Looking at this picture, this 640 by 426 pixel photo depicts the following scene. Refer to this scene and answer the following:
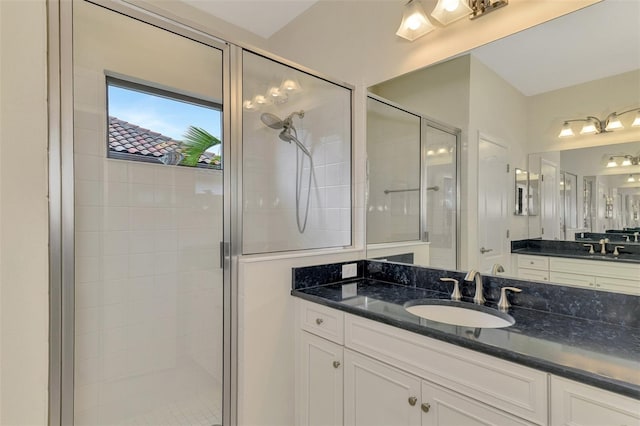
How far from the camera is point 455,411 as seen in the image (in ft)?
3.80

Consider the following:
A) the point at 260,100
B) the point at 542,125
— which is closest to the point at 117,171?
the point at 260,100

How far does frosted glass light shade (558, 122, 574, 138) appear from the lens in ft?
4.73

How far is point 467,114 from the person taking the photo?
176 centimetres

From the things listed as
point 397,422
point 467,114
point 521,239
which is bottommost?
point 397,422

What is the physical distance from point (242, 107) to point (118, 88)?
0.56 meters

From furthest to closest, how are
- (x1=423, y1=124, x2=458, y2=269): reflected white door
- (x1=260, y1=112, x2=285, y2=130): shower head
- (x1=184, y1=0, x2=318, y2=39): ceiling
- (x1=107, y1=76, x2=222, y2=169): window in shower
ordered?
1. (x1=184, y1=0, x2=318, y2=39): ceiling
2. (x1=260, y1=112, x2=285, y2=130): shower head
3. (x1=423, y1=124, x2=458, y2=269): reflected white door
4. (x1=107, y1=76, x2=222, y2=169): window in shower

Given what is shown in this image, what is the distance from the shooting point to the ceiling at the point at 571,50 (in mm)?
1285

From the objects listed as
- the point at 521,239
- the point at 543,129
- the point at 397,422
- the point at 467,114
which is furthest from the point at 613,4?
the point at 397,422

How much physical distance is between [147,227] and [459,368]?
1.46m

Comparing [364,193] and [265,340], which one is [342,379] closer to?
[265,340]

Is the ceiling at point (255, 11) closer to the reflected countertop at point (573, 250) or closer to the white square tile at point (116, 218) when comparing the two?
the white square tile at point (116, 218)

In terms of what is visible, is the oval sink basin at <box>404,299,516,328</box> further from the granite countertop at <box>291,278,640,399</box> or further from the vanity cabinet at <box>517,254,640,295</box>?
the vanity cabinet at <box>517,254,640,295</box>

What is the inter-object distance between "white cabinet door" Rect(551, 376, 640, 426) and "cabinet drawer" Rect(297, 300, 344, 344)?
826 millimetres
